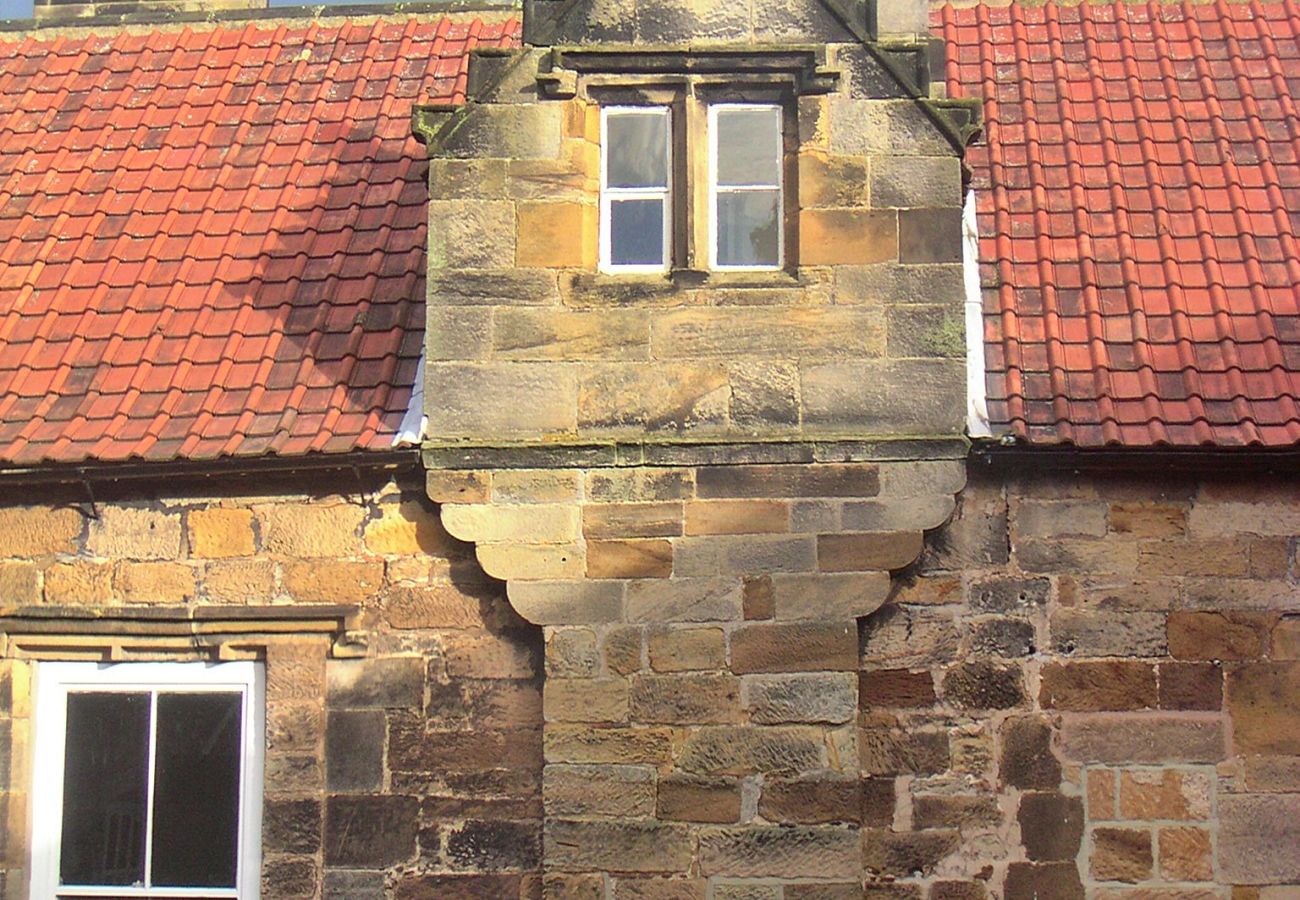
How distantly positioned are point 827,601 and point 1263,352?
238 cm

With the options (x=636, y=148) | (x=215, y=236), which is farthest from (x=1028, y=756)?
(x=215, y=236)

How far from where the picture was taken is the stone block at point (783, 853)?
703 centimetres

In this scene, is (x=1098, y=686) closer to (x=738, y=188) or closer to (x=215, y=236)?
(x=738, y=188)

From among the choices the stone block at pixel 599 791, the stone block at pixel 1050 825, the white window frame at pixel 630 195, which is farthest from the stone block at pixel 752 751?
the white window frame at pixel 630 195

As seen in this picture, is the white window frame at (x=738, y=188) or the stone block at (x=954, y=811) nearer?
the stone block at (x=954, y=811)

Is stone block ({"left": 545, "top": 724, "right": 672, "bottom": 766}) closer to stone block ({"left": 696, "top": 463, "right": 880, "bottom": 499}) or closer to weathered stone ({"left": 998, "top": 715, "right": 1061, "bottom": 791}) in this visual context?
stone block ({"left": 696, "top": 463, "right": 880, "bottom": 499})

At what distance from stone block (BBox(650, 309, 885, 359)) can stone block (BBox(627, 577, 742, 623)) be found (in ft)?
3.18

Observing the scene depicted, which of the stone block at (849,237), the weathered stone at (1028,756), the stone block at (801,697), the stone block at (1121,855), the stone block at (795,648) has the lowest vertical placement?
the stone block at (1121,855)

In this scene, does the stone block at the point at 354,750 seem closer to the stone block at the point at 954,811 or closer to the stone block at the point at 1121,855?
the stone block at the point at 954,811

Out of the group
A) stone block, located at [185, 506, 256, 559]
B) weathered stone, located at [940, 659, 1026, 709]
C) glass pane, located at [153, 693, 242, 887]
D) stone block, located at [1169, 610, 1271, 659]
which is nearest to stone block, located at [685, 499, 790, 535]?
weathered stone, located at [940, 659, 1026, 709]

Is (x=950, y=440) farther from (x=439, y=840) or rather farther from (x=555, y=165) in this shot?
(x=439, y=840)

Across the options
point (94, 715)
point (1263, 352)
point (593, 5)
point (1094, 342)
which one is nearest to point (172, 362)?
point (94, 715)

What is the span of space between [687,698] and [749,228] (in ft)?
6.83

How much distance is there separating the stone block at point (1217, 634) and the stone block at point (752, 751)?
1.62 metres
